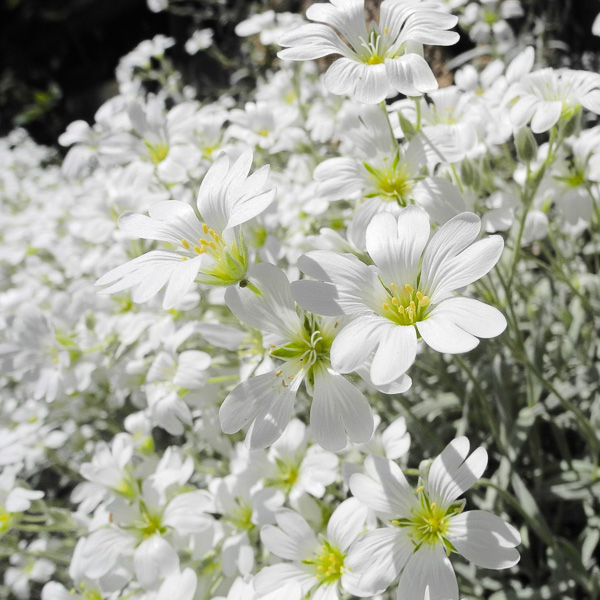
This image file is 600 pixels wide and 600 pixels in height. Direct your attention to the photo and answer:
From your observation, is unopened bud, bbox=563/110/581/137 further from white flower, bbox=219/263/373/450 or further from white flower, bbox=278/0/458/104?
white flower, bbox=219/263/373/450

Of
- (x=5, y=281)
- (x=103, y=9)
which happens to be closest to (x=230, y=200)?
(x=5, y=281)

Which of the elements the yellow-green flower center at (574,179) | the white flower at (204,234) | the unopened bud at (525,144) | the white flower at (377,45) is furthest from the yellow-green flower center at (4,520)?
the yellow-green flower center at (574,179)

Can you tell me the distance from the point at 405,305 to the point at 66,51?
Result: 7063 millimetres

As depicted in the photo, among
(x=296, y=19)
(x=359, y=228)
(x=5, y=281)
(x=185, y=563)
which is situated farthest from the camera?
(x=5, y=281)

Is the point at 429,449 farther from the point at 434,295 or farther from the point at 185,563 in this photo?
the point at 434,295

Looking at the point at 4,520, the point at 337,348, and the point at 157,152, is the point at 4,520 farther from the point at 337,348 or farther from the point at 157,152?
the point at 337,348

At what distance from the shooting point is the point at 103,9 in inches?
255

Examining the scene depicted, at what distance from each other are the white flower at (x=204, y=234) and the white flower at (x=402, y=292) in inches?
5.3

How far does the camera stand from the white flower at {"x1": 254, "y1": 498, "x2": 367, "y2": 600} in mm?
1121

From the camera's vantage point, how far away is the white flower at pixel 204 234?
92cm

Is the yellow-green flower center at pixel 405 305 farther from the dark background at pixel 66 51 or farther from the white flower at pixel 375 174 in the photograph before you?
the dark background at pixel 66 51

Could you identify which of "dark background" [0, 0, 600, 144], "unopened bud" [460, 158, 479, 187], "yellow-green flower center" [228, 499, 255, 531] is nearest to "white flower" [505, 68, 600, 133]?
"unopened bud" [460, 158, 479, 187]

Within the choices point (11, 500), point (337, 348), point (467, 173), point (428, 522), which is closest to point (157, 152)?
point (467, 173)

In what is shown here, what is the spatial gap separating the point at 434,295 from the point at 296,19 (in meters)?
1.87
